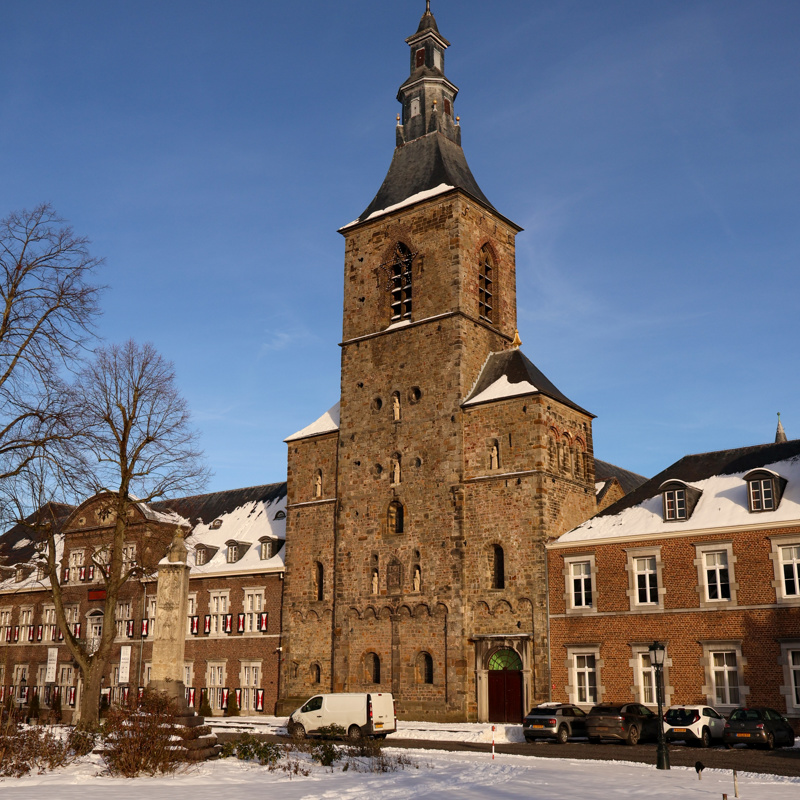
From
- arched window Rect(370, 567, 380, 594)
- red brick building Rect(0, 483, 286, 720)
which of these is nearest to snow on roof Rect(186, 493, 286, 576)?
red brick building Rect(0, 483, 286, 720)

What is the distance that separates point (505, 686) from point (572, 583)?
15.2 feet

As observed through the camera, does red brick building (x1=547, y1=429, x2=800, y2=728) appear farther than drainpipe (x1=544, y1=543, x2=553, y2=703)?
No

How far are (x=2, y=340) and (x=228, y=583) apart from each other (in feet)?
94.4

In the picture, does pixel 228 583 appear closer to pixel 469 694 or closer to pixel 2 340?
pixel 469 694

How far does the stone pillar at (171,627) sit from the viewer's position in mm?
21266

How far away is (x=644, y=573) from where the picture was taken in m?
32.7

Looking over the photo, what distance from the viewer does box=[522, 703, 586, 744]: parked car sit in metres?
27.0

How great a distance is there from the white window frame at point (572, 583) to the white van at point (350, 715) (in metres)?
8.46

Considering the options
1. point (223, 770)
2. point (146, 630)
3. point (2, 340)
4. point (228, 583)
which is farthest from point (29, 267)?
point (146, 630)

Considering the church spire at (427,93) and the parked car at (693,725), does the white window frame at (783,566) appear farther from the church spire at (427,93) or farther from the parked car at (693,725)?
the church spire at (427,93)

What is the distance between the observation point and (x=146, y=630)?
48.2m

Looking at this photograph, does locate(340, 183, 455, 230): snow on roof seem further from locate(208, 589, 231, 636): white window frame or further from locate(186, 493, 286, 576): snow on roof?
locate(208, 589, 231, 636): white window frame

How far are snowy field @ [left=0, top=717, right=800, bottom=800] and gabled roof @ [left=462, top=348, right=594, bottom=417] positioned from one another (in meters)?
18.1

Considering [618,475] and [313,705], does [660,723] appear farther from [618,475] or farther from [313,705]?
[618,475]
